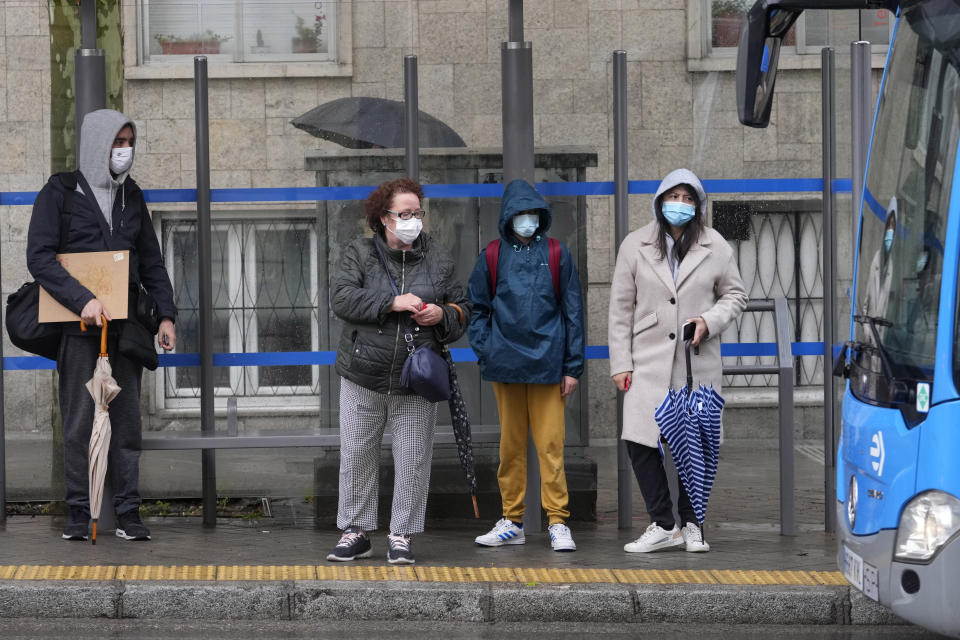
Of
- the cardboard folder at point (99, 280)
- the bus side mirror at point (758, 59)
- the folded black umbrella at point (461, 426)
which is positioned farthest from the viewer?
the cardboard folder at point (99, 280)

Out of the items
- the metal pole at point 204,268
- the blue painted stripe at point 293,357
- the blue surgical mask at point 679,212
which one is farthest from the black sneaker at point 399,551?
the blue surgical mask at point 679,212

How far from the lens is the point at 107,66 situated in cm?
805

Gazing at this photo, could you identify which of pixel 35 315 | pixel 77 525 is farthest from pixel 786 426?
pixel 35 315

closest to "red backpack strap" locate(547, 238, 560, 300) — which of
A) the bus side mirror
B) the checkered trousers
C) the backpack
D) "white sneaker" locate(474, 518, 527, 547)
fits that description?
the backpack

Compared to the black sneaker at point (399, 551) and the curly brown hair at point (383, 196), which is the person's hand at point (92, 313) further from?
the black sneaker at point (399, 551)

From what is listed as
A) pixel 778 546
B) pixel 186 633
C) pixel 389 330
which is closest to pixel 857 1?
pixel 389 330

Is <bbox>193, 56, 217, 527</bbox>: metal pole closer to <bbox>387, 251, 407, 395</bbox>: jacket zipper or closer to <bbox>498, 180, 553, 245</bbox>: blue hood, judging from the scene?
<bbox>387, 251, 407, 395</bbox>: jacket zipper

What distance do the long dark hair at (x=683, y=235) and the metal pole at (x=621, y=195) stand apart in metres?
0.76

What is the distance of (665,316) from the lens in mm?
6922

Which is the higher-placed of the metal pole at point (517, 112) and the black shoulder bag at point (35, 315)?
the metal pole at point (517, 112)

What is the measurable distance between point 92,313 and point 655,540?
118 inches

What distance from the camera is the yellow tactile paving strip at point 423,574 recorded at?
6227 mm

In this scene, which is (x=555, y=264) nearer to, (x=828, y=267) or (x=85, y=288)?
(x=828, y=267)

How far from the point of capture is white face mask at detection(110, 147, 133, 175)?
7145 millimetres
